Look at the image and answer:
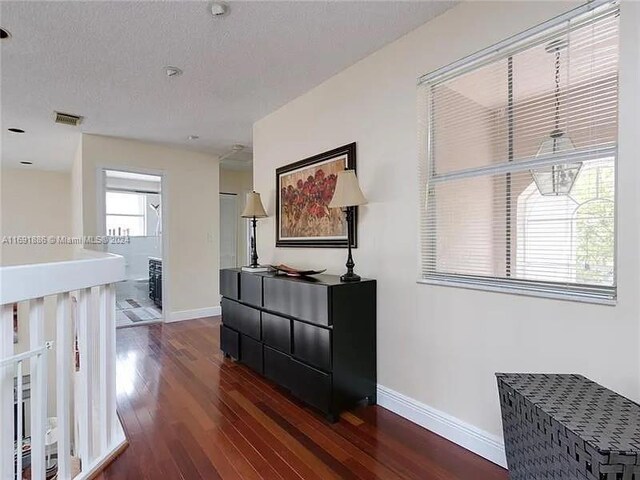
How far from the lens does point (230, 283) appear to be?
3.31m

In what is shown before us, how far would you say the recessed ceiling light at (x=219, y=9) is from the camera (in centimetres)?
190

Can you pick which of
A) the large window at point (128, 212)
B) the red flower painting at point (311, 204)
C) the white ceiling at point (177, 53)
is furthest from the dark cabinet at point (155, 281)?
the red flower painting at point (311, 204)

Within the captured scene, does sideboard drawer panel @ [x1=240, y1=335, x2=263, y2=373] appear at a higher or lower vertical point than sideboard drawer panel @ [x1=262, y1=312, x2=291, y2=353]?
lower

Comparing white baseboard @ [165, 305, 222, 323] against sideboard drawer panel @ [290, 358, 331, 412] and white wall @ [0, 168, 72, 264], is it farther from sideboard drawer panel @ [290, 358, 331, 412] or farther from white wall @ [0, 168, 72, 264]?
sideboard drawer panel @ [290, 358, 331, 412]

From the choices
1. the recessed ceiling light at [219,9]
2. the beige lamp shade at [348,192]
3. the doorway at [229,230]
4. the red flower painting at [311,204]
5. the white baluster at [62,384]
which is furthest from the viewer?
the doorway at [229,230]

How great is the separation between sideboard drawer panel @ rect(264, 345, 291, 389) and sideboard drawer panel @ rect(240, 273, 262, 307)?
39cm

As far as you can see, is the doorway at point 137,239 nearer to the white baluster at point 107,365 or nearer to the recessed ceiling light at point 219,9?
the white baluster at point 107,365

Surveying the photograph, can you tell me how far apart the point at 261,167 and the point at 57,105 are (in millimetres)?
2010

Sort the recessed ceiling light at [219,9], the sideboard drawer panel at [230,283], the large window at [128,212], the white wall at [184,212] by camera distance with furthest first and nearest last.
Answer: the large window at [128,212] < the white wall at [184,212] < the sideboard drawer panel at [230,283] < the recessed ceiling light at [219,9]

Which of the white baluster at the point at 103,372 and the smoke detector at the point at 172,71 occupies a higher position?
the smoke detector at the point at 172,71

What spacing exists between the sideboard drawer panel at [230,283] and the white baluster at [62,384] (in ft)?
5.43

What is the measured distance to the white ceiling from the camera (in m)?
1.99

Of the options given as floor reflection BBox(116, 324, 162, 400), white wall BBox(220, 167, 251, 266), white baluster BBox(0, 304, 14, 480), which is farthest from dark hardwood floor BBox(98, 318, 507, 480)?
white wall BBox(220, 167, 251, 266)

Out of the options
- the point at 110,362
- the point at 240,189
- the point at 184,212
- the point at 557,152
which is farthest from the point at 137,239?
the point at 557,152
